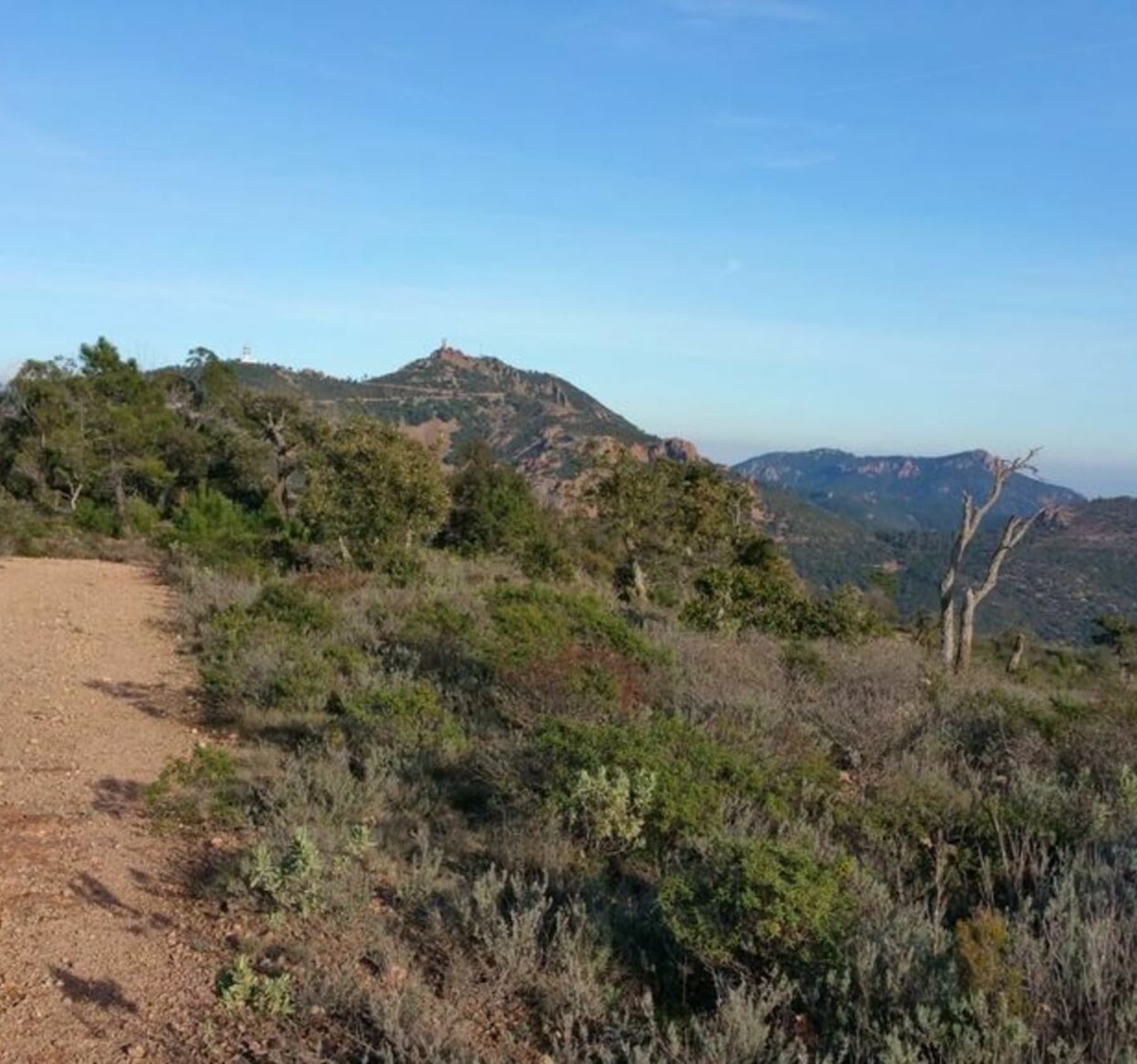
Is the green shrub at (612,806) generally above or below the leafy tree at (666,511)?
below

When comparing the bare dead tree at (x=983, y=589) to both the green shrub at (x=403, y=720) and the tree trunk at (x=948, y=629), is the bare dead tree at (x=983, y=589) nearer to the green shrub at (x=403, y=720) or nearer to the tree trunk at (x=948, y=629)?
the tree trunk at (x=948, y=629)

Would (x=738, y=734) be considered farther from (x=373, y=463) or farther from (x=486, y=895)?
(x=373, y=463)

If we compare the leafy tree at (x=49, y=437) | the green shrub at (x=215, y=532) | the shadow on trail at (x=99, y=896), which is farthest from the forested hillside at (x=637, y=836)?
the leafy tree at (x=49, y=437)

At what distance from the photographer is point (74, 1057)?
149 inches

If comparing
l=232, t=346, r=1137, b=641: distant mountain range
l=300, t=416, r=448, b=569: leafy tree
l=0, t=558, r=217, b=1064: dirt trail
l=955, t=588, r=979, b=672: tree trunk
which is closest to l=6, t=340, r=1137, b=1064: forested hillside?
l=0, t=558, r=217, b=1064: dirt trail

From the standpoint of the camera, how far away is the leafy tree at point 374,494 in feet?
57.9

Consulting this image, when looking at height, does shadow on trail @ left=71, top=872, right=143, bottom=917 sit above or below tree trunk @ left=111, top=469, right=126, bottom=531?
below

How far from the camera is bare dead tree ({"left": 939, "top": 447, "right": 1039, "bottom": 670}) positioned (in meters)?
14.9

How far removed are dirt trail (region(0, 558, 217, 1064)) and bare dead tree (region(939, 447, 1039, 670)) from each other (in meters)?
10.9

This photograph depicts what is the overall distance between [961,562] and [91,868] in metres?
13.8

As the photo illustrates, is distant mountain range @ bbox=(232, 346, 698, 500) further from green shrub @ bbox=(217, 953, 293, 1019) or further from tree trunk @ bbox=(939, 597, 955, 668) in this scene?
green shrub @ bbox=(217, 953, 293, 1019)

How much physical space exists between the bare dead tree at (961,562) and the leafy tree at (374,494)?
881 cm

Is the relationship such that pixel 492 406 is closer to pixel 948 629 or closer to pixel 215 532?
pixel 215 532

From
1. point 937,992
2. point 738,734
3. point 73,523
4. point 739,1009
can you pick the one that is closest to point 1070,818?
point 738,734
